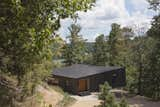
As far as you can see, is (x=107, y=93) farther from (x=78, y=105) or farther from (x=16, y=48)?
(x=16, y=48)

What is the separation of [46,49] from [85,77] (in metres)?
32.0

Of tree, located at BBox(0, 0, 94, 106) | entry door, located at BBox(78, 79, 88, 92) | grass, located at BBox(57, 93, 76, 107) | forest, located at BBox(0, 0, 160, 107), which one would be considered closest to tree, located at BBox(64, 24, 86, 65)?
forest, located at BBox(0, 0, 160, 107)

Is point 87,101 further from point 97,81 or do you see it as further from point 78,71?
point 78,71

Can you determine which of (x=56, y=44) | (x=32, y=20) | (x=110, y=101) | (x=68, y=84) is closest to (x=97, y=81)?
(x=68, y=84)

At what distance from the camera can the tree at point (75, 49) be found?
6097 centimetres

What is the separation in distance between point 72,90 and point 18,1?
34.2 metres

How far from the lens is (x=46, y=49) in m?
10.4

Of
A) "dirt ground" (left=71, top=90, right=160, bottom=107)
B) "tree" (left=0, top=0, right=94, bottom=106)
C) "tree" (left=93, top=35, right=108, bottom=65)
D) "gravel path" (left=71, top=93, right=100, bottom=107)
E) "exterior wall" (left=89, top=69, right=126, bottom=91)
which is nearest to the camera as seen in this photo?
"tree" (left=0, top=0, right=94, bottom=106)

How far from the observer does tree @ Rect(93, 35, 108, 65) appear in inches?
2287

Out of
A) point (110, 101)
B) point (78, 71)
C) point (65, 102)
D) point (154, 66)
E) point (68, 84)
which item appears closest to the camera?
point (110, 101)

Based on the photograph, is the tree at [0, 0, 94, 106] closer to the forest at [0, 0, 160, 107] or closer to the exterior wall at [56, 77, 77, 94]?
the forest at [0, 0, 160, 107]

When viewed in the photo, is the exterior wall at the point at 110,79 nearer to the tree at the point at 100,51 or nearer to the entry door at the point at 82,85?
the entry door at the point at 82,85

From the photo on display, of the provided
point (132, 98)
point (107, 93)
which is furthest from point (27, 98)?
point (132, 98)

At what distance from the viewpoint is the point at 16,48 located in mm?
9594
